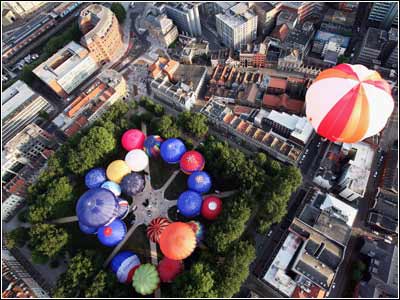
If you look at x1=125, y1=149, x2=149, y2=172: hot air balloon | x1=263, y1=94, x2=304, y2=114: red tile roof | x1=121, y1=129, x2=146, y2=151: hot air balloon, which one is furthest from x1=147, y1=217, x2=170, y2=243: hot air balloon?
x1=263, y1=94, x2=304, y2=114: red tile roof

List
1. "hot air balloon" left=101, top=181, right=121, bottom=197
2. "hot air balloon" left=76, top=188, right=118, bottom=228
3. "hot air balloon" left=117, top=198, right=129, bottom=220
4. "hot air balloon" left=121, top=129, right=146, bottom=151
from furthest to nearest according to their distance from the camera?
"hot air balloon" left=121, top=129, right=146, bottom=151 → "hot air balloon" left=101, top=181, right=121, bottom=197 → "hot air balloon" left=117, top=198, right=129, bottom=220 → "hot air balloon" left=76, top=188, right=118, bottom=228

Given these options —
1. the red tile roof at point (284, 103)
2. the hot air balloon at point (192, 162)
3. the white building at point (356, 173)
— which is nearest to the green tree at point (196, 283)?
the hot air balloon at point (192, 162)

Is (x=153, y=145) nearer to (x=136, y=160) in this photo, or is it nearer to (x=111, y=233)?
(x=136, y=160)

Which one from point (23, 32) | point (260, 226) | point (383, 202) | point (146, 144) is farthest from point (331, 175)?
point (23, 32)

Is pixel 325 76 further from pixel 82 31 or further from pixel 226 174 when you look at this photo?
pixel 82 31

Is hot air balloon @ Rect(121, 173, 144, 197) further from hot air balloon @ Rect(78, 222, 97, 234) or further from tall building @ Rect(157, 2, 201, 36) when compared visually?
tall building @ Rect(157, 2, 201, 36)

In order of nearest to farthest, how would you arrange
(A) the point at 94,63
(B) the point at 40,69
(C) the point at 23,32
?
1. (B) the point at 40,69
2. (A) the point at 94,63
3. (C) the point at 23,32
